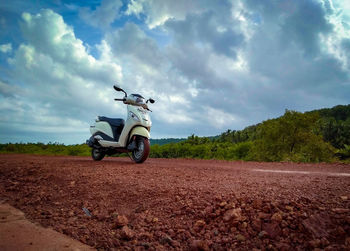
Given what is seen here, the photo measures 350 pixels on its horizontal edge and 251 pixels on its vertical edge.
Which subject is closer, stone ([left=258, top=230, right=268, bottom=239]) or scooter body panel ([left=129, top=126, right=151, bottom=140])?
stone ([left=258, top=230, right=268, bottom=239])

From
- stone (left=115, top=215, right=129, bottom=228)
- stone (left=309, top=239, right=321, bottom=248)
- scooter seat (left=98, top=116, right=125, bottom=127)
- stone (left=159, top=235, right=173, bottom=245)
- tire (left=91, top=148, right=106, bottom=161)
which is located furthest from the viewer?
tire (left=91, top=148, right=106, bottom=161)

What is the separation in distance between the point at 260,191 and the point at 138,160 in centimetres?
417

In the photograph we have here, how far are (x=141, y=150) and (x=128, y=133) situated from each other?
26.4 inches

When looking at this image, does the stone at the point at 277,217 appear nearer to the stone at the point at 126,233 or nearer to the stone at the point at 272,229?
the stone at the point at 272,229

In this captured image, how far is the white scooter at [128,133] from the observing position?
6.27 metres

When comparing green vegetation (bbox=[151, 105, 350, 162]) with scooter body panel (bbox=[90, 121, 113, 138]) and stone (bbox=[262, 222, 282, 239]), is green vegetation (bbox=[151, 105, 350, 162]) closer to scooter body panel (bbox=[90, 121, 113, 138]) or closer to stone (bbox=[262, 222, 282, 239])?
scooter body panel (bbox=[90, 121, 113, 138])

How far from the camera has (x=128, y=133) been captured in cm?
657

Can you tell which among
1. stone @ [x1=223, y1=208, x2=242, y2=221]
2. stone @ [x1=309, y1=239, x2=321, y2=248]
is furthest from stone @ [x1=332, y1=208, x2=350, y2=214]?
stone @ [x1=223, y1=208, x2=242, y2=221]

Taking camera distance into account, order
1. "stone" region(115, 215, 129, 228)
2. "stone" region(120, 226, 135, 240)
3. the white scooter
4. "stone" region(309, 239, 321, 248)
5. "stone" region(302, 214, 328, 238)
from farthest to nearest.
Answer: the white scooter < "stone" region(115, 215, 129, 228) < "stone" region(120, 226, 135, 240) < "stone" region(302, 214, 328, 238) < "stone" region(309, 239, 321, 248)

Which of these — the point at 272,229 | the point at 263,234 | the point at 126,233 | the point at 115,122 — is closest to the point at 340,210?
the point at 272,229

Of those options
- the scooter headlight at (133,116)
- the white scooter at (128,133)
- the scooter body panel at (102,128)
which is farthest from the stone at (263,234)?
the scooter body panel at (102,128)

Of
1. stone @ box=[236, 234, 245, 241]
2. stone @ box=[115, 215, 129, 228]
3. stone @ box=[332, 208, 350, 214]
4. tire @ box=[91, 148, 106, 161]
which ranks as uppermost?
tire @ box=[91, 148, 106, 161]

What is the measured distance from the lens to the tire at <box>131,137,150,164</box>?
20.2ft

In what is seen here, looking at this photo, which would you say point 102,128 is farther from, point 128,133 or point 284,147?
point 284,147
